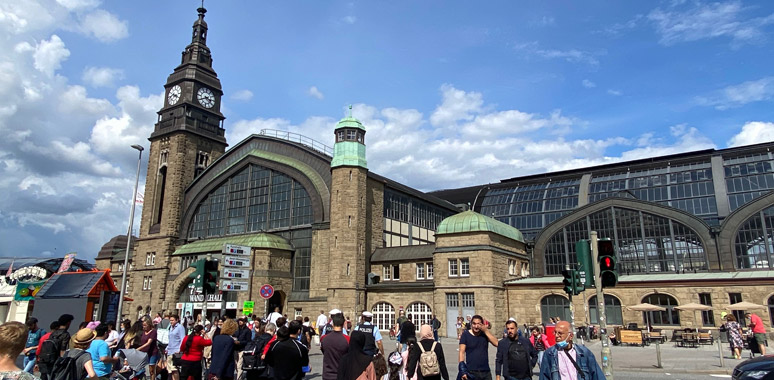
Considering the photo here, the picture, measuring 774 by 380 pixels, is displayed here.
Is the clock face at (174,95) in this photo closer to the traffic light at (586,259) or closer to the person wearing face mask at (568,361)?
the traffic light at (586,259)

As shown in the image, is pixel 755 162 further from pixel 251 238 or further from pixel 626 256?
pixel 251 238

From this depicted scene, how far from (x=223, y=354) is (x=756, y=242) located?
38653 mm

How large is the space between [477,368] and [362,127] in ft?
114

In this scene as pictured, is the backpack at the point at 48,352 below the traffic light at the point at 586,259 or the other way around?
below

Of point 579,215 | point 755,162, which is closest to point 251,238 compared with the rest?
point 579,215

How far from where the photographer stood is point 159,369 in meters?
12.8

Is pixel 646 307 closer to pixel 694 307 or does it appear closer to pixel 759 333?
pixel 694 307

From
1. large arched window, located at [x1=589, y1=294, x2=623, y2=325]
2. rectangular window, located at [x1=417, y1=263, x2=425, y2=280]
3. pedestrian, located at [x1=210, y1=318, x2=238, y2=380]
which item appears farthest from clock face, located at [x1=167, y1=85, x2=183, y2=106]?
pedestrian, located at [x1=210, y1=318, x2=238, y2=380]

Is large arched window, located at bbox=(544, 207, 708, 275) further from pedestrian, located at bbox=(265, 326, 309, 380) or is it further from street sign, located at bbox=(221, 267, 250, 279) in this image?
pedestrian, located at bbox=(265, 326, 309, 380)

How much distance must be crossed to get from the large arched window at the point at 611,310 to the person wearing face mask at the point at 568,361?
95.1 feet

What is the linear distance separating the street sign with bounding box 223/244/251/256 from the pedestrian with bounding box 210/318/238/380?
263 inches

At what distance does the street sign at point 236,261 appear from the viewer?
1614 centimetres

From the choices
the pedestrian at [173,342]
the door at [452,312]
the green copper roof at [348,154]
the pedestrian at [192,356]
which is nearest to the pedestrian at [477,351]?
the pedestrian at [192,356]

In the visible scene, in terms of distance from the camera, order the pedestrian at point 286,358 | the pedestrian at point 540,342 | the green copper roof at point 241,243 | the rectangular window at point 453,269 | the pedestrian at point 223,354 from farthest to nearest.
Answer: the green copper roof at point 241,243, the rectangular window at point 453,269, the pedestrian at point 540,342, the pedestrian at point 223,354, the pedestrian at point 286,358
